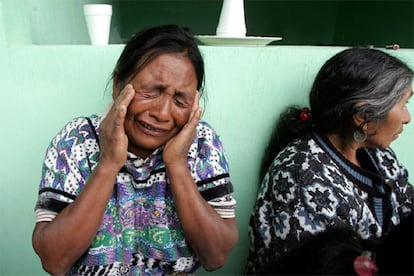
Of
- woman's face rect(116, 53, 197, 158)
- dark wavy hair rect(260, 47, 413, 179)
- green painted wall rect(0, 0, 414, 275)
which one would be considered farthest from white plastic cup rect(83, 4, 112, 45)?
dark wavy hair rect(260, 47, 413, 179)

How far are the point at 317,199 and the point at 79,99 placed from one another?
966 mm

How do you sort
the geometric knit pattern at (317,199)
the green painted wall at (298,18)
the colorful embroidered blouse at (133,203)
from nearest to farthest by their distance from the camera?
the colorful embroidered blouse at (133,203)
the geometric knit pattern at (317,199)
the green painted wall at (298,18)

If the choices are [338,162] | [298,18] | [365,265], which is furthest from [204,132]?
[298,18]

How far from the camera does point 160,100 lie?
1363mm

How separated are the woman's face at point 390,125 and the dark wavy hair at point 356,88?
21 mm

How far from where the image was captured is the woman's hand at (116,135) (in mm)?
1294

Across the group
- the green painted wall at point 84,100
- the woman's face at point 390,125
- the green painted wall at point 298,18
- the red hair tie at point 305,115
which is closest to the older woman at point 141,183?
the green painted wall at point 84,100

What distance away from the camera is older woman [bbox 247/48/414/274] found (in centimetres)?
154

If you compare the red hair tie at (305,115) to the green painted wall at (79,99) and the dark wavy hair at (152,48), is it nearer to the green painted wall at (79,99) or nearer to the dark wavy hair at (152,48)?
the green painted wall at (79,99)

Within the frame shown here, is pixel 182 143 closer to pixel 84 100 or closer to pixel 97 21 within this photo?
pixel 84 100

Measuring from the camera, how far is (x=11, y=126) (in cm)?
178

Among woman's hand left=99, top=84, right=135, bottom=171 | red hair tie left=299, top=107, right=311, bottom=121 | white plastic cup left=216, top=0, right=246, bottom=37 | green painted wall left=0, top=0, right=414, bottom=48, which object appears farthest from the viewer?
green painted wall left=0, top=0, right=414, bottom=48

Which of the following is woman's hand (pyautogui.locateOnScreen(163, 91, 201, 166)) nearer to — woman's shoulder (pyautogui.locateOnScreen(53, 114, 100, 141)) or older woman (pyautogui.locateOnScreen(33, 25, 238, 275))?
older woman (pyautogui.locateOnScreen(33, 25, 238, 275))

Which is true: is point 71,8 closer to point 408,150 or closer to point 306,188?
point 306,188
